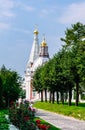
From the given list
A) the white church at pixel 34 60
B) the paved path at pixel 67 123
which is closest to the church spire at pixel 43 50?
the white church at pixel 34 60

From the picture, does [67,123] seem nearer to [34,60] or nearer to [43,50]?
[43,50]

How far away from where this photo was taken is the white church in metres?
137

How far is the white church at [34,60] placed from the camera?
13700cm

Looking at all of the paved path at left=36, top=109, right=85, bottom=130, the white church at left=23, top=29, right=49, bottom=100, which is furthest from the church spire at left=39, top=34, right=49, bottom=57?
the paved path at left=36, top=109, right=85, bottom=130

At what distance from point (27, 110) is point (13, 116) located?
3.04 ft

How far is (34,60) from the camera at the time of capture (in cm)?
14588

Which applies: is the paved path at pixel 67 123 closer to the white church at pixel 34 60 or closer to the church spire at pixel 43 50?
the white church at pixel 34 60

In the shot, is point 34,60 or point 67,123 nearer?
point 67,123

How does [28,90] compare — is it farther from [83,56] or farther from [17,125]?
[17,125]

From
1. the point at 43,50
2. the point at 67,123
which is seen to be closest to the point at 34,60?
the point at 43,50

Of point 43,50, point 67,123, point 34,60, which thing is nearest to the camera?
point 67,123

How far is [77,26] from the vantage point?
63062 millimetres

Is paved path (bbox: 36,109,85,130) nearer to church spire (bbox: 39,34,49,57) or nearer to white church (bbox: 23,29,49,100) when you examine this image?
white church (bbox: 23,29,49,100)

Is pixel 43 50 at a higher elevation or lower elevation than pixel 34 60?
higher
